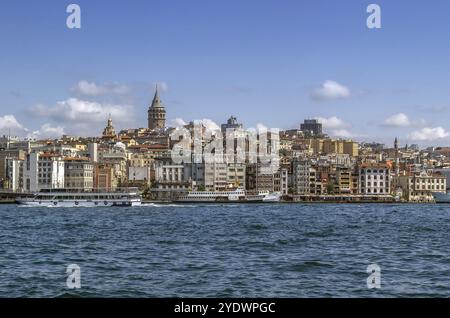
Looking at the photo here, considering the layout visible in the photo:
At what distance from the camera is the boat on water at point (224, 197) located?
61562mm

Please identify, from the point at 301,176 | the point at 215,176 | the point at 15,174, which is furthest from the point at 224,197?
the point at 15,174

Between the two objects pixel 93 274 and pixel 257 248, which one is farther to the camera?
pixel 257 248

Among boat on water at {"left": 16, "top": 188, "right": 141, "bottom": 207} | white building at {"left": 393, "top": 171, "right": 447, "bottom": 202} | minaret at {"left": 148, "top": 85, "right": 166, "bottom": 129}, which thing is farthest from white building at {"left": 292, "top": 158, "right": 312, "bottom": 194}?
minaret at {"left": 148, "top": 85, "right": 166, "bottom": 129}

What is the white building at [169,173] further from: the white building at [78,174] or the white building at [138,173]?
the white building at [78,174]

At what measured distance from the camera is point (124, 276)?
414 inches

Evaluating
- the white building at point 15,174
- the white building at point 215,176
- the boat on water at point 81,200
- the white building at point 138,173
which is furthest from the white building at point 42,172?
the boat on water at point 81,200

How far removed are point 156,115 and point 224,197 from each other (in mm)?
54081

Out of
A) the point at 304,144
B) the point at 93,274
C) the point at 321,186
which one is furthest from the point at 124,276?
the point at 304,144

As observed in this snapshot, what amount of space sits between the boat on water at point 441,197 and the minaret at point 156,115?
51.9 meters

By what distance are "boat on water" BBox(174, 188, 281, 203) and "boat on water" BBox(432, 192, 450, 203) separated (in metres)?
14.3

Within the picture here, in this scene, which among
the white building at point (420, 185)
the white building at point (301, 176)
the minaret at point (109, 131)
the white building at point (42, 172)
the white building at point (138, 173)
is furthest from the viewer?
the minaret at point (109, 131)

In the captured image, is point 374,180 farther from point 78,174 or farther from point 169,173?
point 78,174
